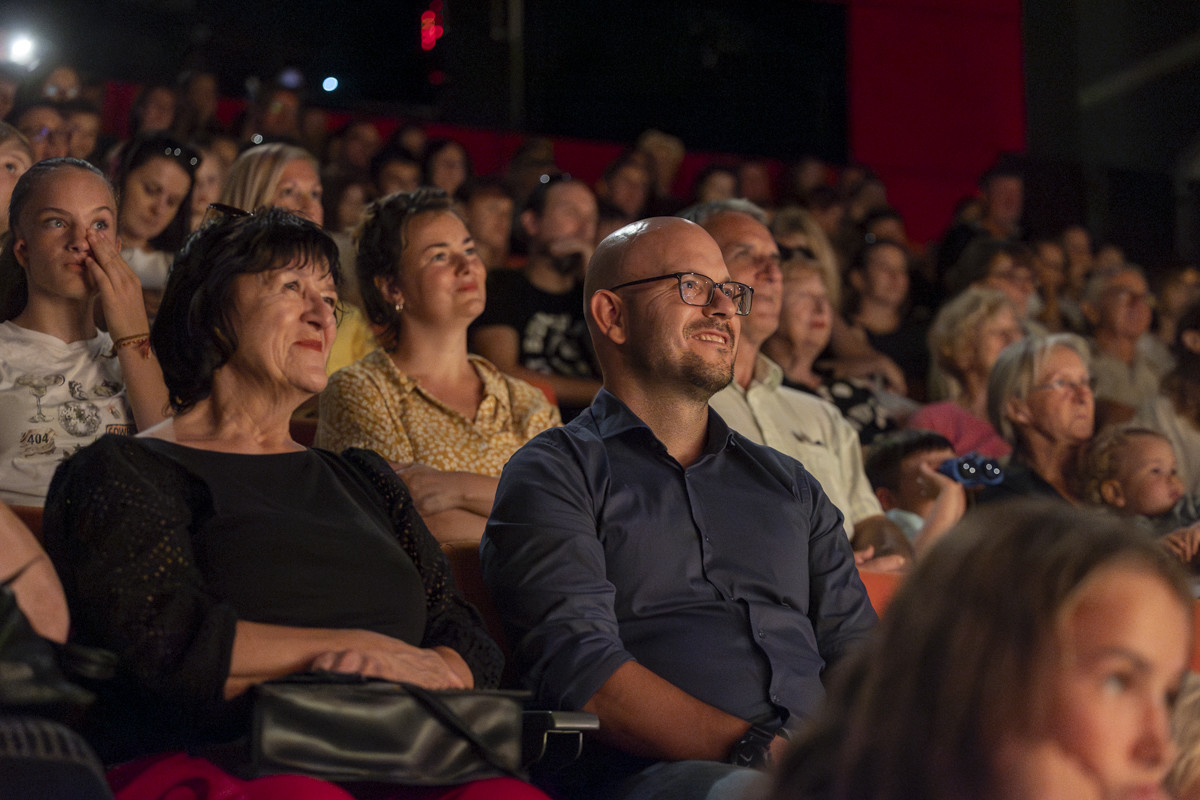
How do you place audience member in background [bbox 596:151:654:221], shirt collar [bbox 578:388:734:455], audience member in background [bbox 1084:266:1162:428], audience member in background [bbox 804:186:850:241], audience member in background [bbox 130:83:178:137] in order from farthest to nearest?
audience member in background [bbox 804:186:850:241] → audience member in background [bbox 596:151:654:221] → audience member in background [bbox 130:83:178:137] → audience member in background [bbox 1084:266:1162:428] → shirt collar [bbox 578:388:734:455]

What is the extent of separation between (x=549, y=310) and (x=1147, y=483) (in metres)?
1.42

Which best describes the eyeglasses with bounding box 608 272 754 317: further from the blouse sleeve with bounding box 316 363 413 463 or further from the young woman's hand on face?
the young woman's hand on face

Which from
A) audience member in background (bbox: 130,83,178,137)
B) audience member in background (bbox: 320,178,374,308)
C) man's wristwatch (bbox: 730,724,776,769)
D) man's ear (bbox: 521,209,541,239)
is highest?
audience member in background (bbox: 130,83,178,137)

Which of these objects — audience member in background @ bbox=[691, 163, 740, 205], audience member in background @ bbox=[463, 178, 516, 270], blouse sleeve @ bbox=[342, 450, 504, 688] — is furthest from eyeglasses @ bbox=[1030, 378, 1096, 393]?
audience member in background @ bbox=[691, 163, 740, 205]

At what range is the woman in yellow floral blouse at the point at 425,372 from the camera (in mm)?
2048

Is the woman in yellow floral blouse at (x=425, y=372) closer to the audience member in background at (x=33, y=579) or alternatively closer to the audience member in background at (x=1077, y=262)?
the audience member in background at (x=33, y=579)

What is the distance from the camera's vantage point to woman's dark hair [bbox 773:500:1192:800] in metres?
0.63

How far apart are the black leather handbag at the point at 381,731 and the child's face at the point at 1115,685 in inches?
25.9

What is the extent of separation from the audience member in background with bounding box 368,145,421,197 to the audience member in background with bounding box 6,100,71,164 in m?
1.00

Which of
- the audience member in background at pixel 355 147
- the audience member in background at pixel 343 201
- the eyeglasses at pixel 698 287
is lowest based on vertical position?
the eyeglasses at pixel 698 287

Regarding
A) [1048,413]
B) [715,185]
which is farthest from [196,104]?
[1048,413]

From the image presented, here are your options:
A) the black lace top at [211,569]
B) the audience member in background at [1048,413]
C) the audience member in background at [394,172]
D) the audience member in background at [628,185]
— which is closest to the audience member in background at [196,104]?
the audience member in background at [394,172]

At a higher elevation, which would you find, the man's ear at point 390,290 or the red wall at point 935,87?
the red wall at point 935,87

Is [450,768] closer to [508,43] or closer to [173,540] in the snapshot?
[173,540]
